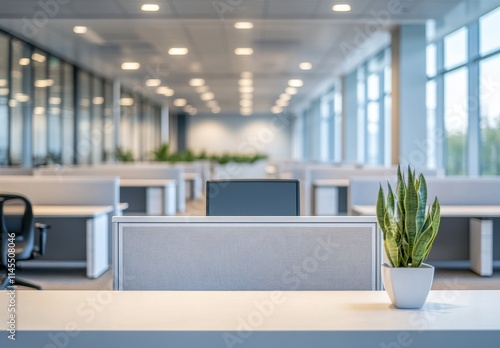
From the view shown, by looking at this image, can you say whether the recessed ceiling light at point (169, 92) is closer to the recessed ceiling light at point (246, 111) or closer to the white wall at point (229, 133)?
the recessed ceiling light at point (246, 111)

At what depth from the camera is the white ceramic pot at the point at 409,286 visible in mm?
1512

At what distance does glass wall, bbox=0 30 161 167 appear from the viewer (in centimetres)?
804

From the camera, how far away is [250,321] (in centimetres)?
137

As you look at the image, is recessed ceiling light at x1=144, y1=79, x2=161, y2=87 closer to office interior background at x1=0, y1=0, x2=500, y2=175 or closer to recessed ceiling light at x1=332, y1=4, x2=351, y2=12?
office interior background at x1=0, y1=0, x2=500, y2=175

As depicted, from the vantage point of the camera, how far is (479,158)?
24.6 ft

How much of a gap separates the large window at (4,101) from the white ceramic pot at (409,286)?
7.11 metres

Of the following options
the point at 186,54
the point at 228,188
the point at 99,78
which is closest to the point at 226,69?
the point at 186,54

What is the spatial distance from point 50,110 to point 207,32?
3.10 metres

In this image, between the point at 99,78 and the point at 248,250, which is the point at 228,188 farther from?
the point at 99,78

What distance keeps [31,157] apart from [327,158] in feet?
30.9

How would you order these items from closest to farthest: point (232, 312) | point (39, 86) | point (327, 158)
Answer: point (232, 312) → point (39, 86) → point (327, 158)

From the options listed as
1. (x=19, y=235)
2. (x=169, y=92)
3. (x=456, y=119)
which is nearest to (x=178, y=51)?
(x=456, y=119)

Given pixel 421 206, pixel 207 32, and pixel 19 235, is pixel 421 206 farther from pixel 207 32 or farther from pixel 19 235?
pixel 207 32

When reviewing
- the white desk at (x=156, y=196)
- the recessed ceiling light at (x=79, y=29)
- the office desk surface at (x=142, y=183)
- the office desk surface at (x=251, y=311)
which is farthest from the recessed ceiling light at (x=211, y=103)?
the office desk surface at (x=251, y=311)
